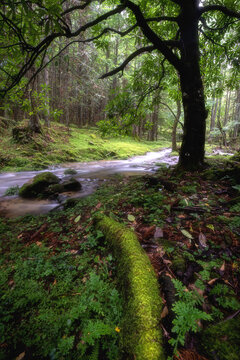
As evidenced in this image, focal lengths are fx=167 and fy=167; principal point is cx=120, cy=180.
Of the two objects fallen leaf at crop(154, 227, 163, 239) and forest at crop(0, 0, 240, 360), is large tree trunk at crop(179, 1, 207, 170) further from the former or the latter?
fallen leaf at crop(154, 227, 163, 239)

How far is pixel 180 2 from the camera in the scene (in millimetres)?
4160

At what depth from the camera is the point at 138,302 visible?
1386 mm

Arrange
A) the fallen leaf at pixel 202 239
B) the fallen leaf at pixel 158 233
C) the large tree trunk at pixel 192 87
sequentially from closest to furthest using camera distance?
the fallen leaf at pixel 202 239 → the fallen leaf at pixel 158 233 → the large tree trunk at pixel 192 87

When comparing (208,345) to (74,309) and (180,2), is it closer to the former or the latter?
(74,309)

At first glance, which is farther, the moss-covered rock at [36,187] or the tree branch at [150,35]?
the moss-covered rock at [36,187]

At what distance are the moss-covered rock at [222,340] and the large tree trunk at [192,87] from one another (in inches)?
174

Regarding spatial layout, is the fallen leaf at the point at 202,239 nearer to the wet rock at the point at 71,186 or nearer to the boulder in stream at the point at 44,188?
the boulder in stream at the point at 44,188

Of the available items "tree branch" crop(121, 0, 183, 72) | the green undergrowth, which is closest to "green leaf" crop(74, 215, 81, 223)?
the green undergrowth

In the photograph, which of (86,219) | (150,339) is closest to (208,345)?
(150,339)

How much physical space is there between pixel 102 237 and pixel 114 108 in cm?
450

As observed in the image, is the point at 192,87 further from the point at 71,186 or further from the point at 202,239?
the point at 71,186

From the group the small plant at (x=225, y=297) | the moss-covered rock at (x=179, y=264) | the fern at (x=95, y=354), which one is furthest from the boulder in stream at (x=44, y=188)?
the small plant at (x=225, y=297)

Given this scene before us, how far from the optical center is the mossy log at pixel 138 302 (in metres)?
1.11

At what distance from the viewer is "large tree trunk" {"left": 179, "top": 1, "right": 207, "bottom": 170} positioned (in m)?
4.41
